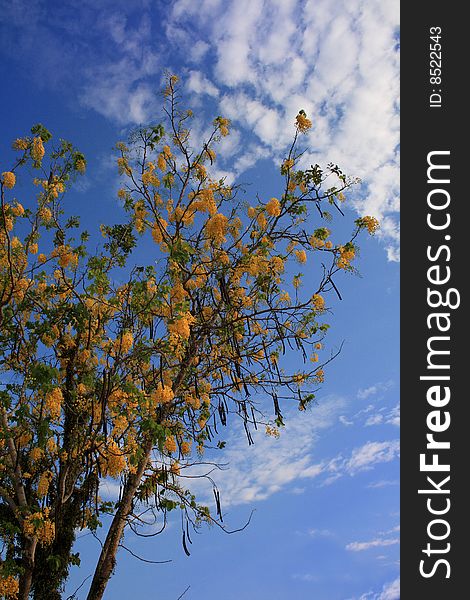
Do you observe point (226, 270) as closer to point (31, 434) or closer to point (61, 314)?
point (61, 314)

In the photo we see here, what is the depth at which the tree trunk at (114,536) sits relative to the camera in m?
6.94

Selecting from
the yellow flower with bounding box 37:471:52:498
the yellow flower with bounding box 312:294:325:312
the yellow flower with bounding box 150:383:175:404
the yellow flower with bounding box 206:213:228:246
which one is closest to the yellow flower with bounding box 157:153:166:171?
the yellow flower with bounding box 206:213:228:246

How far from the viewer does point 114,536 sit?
7102 mm

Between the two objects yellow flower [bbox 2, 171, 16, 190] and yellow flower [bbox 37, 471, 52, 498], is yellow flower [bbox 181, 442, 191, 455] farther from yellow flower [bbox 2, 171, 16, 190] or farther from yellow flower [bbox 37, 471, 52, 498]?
yellow flower [bbox 2, 171, 16, 190]

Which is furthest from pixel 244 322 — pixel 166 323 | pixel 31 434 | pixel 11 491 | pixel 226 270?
pixel 11 491

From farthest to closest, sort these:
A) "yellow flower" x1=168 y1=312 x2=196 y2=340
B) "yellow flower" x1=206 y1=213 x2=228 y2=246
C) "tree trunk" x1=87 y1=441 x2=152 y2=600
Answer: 1. "yellow flower" x1=206 y1=213 x2=228 y2=246
2. "tree trunk" x1=87 y1=441 x2=152 y2=600
3. "yellow flower" x1=168 y1=312 x2=196 y2=340

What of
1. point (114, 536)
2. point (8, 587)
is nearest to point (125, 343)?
point (114, 536)

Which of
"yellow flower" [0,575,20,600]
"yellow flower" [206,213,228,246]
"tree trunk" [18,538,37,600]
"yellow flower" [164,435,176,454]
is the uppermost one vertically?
"yellow flower" [206,213,228,246]

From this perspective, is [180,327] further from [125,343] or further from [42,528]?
[42,528]

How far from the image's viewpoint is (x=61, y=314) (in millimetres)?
7199

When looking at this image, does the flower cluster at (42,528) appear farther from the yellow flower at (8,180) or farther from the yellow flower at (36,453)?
the yellow flower at (8,180)

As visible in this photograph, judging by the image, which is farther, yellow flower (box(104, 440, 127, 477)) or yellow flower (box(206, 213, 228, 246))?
yellow flower (box(206, 213, 228, 246))

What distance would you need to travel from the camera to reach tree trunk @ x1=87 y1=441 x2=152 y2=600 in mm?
6941

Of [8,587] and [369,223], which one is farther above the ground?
[369,223]
